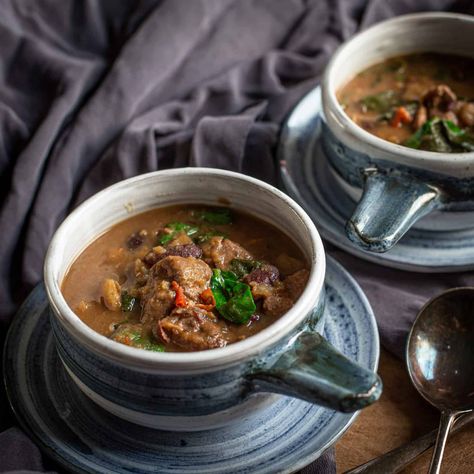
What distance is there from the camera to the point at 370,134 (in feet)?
7.34

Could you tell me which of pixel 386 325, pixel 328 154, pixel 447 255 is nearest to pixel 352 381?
pixel 386 325

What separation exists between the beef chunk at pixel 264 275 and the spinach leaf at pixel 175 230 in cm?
24

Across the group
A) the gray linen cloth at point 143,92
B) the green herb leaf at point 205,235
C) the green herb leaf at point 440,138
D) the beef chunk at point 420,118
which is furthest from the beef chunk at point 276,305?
the beef chunk at point 420,118

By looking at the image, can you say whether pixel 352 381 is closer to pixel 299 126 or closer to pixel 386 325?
pixel 386 325

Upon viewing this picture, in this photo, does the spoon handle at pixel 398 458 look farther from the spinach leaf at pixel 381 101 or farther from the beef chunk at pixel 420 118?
the spinach leaf at pixel 381 101

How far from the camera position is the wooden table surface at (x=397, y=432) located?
1.83 meters

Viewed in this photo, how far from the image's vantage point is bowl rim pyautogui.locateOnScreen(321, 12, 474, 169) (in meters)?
2.12

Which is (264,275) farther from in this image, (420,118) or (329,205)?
(420,118)

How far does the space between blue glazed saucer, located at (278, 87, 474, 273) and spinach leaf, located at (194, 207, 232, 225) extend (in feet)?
1.26

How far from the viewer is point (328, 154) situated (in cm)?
243

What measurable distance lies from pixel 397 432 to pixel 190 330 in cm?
60

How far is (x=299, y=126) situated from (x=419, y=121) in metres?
0.43

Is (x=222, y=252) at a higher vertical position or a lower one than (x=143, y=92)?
higher

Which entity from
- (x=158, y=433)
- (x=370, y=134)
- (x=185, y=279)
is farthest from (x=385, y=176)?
(x=158, y=433)
